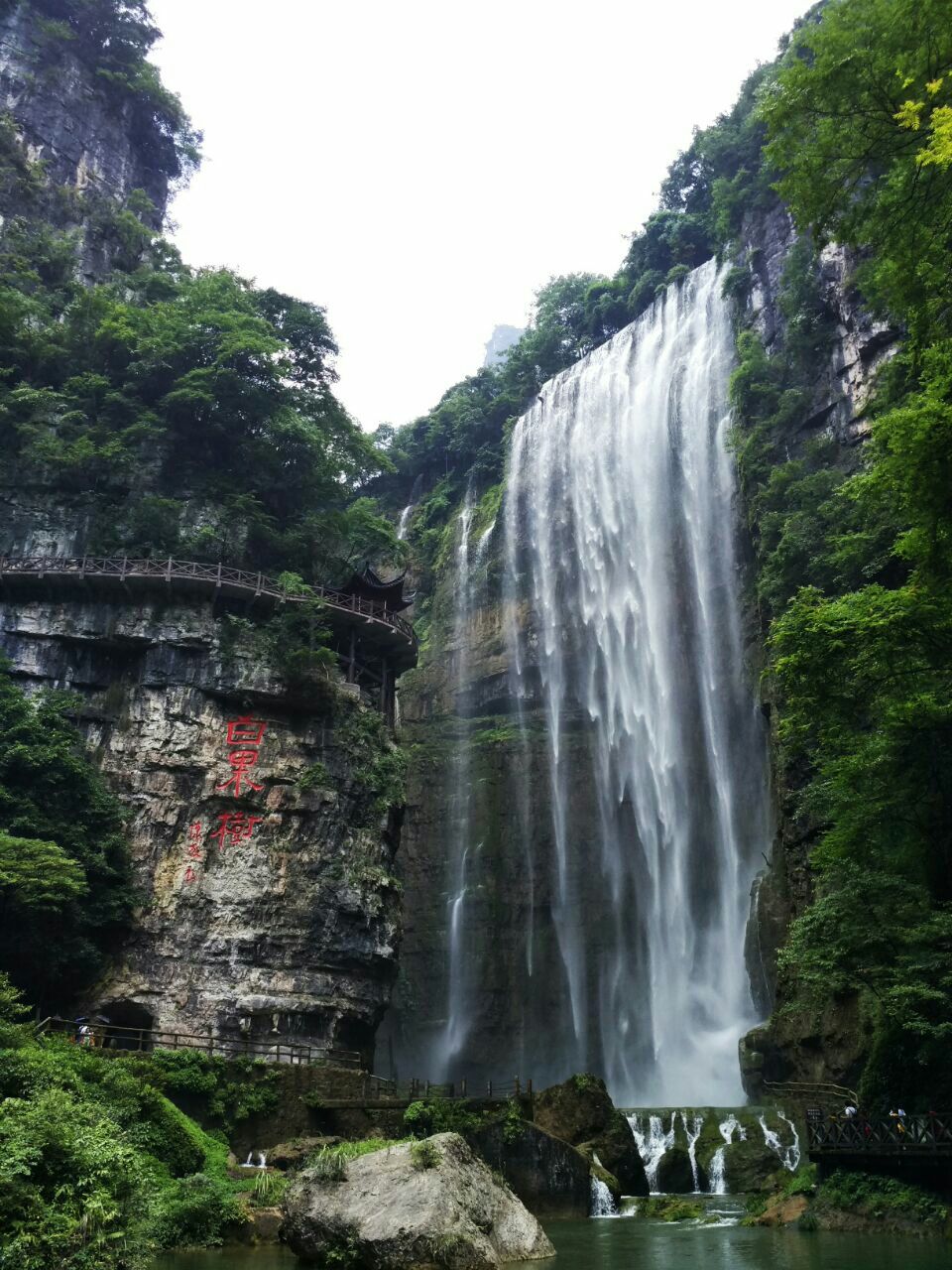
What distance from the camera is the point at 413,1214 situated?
9.31 m

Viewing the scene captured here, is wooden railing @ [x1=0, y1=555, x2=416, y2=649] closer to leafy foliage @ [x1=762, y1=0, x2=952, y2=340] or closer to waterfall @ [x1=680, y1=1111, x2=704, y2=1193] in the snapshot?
waterfall @ [x1=680, y1=1111, x2=704, y2=1193]

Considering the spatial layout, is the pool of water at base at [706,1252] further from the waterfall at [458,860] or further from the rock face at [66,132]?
the rock face at [66,132]

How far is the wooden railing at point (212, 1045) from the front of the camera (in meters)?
19.0

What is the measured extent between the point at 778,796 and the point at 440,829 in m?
12.6

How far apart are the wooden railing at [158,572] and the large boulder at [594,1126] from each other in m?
12.7

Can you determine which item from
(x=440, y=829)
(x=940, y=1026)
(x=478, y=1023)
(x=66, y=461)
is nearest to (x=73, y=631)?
(x=66, y=461)

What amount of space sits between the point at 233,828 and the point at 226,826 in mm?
174

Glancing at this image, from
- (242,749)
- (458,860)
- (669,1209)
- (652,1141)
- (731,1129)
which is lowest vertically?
(669,1209)

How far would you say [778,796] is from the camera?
24953 millimetres

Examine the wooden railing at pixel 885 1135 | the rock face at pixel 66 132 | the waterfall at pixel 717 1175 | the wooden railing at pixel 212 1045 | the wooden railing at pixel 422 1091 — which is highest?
the rock face at pixel 66 132

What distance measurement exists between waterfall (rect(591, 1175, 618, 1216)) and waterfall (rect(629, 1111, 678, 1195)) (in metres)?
2.74

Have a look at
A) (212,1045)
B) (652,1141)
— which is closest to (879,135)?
(652,1141)

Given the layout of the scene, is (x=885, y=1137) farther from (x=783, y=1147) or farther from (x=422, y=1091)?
(x=422, y=1091)

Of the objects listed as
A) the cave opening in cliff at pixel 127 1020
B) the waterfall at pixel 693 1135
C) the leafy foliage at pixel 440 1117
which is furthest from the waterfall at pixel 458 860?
the leafy foliage at pixel 440 1117
